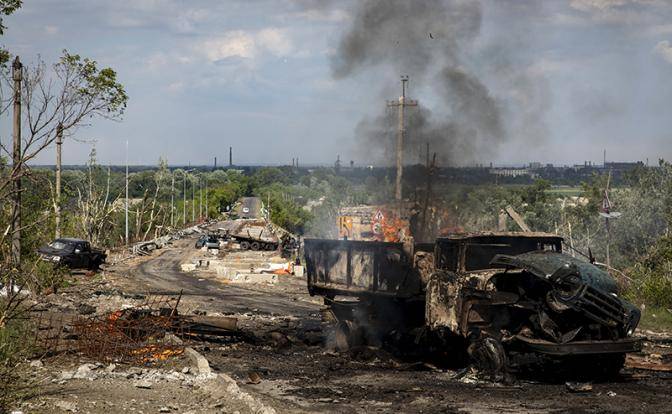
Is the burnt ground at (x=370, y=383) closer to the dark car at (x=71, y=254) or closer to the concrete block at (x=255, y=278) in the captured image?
the concrete block at (x=255, y=278)

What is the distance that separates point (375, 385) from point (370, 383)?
10.9 inches

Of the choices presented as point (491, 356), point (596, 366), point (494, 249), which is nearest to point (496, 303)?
point (491, 356)

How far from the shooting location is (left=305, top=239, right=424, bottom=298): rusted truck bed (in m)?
17.1

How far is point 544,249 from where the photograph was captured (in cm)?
1631

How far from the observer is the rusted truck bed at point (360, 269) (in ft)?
56.1

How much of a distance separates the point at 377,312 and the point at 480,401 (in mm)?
5693

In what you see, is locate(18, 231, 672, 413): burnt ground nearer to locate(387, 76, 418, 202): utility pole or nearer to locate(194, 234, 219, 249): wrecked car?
locate(387, 76, 418, 202): utility pole

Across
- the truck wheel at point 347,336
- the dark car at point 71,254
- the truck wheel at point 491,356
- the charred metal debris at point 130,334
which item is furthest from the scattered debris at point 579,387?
the dark car at point 71,254

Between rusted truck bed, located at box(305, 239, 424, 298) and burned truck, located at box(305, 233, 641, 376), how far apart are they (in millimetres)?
25

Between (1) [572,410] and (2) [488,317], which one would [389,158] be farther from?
(1) [572,410]

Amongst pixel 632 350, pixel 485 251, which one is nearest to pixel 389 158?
pixel 485 251

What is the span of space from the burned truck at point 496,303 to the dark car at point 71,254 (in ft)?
72.1

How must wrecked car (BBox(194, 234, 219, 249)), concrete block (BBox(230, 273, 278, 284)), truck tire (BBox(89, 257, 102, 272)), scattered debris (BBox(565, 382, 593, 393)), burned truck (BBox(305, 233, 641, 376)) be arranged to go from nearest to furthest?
1. scattered debris (BBox(565, 382, 593, 393))
2. burned truck (BBox(305, 233, 641, 376))
3. concrete block (BBox(230, 273, 278, 284))
4. truck tire (BBox(89, 257, 102, 272))
5. wrecked car (BBox(194, 234, 219, 249))

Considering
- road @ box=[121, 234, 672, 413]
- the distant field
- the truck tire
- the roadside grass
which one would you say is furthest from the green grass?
the distant field
